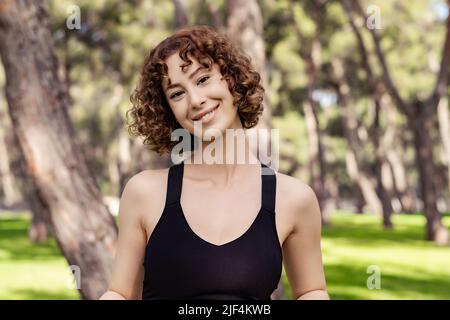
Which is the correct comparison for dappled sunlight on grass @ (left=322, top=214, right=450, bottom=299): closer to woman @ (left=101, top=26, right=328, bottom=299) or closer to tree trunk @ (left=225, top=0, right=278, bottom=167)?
tree trunk @ (left=225, top=0, right=278, bottom=167)

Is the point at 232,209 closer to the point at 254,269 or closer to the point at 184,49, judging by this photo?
the point at 254,269

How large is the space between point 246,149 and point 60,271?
13059mm

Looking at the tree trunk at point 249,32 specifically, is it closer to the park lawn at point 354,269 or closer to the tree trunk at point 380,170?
the park lawn at point 354,269

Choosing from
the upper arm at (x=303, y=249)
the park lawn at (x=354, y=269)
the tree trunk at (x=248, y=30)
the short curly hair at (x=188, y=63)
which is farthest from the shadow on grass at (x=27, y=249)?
the upper arm at (x=303, y=249)

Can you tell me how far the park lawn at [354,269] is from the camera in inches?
455

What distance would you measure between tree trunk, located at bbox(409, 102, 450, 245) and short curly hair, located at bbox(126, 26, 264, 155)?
1798cm

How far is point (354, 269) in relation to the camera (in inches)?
576

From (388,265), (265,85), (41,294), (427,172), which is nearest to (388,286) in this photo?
(388,265)

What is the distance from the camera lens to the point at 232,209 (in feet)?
7.20

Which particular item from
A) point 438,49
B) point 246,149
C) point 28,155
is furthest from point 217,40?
point 438,49

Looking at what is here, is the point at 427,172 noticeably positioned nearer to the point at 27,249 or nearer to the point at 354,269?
the point at 354,269

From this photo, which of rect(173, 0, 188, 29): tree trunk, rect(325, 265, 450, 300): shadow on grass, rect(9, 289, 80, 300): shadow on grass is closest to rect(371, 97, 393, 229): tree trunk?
rect(325, 265, 450, 300): shadow on grass

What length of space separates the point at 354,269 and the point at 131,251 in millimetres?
12886
